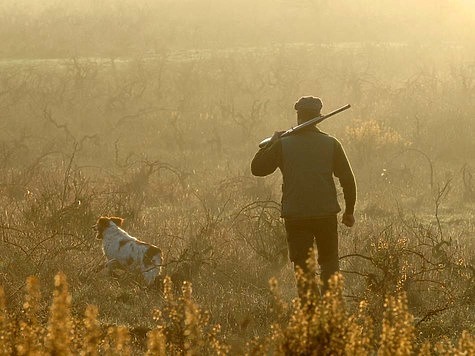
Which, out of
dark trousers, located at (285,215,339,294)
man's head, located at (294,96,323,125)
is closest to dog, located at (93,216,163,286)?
dark trousers, located at (285,215,339,294)

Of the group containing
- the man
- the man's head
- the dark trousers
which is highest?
the man's head

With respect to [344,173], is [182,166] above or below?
above

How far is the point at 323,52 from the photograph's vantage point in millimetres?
25656

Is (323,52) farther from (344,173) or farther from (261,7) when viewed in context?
(344,173)

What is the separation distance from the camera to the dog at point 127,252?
26.2 feet

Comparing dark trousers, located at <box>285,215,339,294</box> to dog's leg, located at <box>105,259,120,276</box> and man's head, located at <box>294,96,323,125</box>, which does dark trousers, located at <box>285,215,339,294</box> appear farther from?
dog's leg, located at <box>105,259,120,276</box>

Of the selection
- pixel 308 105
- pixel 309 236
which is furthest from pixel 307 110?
pixel 309 236

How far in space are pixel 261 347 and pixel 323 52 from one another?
22.4 m

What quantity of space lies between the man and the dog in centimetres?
187

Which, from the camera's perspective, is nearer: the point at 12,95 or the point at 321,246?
the point at 321,246

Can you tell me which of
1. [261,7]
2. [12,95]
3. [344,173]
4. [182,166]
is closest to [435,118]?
[182,166]

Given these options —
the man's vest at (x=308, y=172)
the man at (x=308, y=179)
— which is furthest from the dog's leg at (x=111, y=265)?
the man's vest at (x=308, y=172)

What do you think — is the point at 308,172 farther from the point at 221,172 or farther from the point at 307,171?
the point at 221,172

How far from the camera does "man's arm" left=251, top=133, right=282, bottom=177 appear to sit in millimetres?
6418
